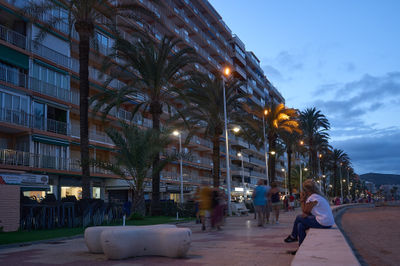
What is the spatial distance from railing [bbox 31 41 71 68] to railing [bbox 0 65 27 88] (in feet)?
7.27

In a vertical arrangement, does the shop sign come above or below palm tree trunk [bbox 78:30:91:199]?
below

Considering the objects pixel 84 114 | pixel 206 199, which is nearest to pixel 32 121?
pixel 84 114

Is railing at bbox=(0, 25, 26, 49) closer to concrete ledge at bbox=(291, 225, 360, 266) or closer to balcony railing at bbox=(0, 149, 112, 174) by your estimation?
balcony railing at bbox=(0, 149, 112, 174)

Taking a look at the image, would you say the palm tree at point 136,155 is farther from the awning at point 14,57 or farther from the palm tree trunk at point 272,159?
the palm tree trunk at point 272,159

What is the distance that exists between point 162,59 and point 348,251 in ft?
73.6

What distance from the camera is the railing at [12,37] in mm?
28062

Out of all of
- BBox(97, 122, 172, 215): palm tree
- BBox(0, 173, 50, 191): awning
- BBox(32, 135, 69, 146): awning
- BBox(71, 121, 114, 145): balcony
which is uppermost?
BBox(71, 121, 114, 145): balcony

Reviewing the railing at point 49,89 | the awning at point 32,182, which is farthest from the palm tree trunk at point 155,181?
the railing at point 49,89

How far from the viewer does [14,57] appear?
28562mm

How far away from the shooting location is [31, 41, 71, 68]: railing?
3059 centimetres

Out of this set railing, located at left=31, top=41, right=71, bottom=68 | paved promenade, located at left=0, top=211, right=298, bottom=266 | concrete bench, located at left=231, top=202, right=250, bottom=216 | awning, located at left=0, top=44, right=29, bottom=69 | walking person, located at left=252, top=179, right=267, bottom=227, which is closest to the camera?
paved promenade, located at left=0, top=211, right=298, bottom=266

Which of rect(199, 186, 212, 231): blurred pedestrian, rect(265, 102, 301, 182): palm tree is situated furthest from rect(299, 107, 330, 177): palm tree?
rect(199, 186, 212, 231): blurred pedestrian

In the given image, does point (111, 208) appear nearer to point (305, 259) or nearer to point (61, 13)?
point (305, 259)

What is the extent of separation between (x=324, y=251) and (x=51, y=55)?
30.4 metres
